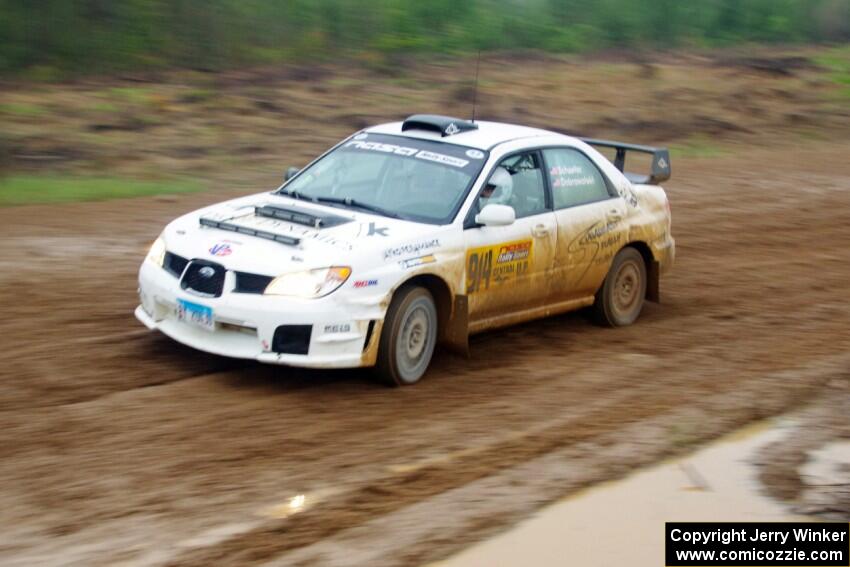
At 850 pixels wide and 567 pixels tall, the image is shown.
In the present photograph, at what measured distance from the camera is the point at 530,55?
26.1 metres

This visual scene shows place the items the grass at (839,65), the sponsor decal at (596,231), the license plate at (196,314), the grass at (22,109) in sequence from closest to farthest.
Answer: the license plate at (196,314)
the sponsor decal at (596,231)
the grass at (22,109)
the grass at (839,65)

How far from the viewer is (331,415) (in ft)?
23.0

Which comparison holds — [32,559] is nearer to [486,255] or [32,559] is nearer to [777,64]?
[486,255]

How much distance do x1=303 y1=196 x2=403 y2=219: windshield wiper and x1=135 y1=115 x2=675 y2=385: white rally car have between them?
0.7 inches

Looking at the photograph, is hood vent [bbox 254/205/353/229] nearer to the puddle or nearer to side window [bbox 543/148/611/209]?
side window [bbox 543/148/611/209]

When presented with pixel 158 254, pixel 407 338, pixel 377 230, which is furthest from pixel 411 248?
pixel 158 254

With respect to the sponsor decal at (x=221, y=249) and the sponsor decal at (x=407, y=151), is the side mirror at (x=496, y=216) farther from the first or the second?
the sponsor decal at (x=221, y=249)

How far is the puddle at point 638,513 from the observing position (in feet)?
18.9

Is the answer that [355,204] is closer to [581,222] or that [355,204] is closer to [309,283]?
[309,283]

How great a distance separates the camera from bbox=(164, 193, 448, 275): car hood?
7160 mm

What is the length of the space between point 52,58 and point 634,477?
50.8ft

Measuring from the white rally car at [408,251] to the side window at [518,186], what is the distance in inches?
0.4

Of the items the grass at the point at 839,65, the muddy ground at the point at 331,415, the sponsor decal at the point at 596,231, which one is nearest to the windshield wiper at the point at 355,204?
the muddy ground at the point at 331,415

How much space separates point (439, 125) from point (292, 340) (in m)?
2.36
